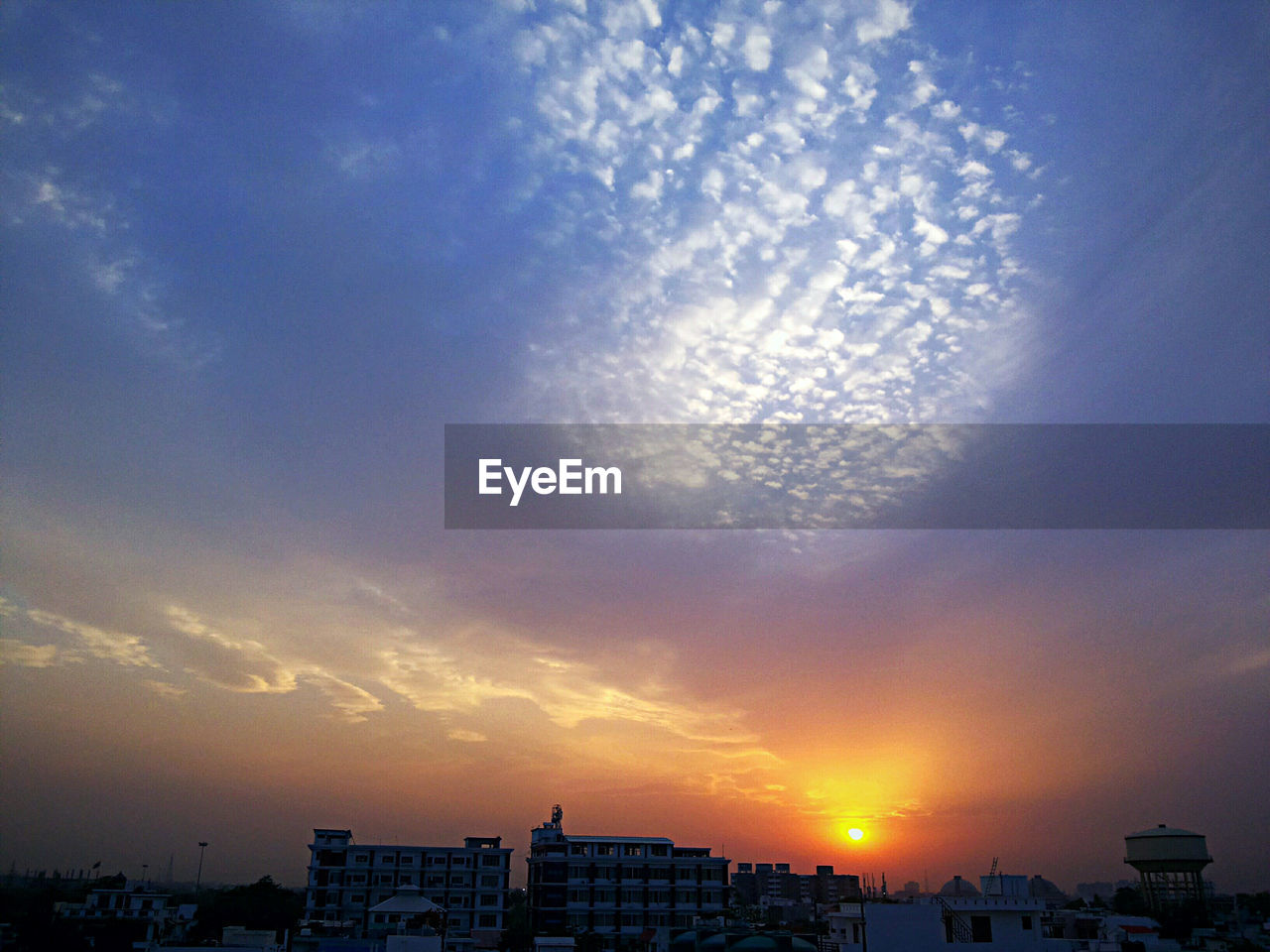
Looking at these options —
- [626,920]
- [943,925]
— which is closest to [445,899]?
[626,920]

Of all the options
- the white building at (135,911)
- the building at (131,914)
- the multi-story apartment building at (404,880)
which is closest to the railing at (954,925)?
the multi-story apartment building at (404,880)

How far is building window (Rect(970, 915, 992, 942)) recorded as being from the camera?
154 ft

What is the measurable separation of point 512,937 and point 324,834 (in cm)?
1995

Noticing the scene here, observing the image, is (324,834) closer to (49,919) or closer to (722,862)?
(49,919)

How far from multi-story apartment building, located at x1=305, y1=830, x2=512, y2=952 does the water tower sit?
220 feet

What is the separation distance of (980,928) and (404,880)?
5217 centimetres

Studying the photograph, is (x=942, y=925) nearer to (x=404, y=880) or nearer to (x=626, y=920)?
(x=626, y=920)

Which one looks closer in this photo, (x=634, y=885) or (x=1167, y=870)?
(x=634, y=885)

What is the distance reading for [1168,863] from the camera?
3440 inches

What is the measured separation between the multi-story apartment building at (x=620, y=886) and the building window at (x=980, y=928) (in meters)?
32.7

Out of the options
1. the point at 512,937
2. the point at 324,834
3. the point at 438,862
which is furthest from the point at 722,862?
the point at 324,834

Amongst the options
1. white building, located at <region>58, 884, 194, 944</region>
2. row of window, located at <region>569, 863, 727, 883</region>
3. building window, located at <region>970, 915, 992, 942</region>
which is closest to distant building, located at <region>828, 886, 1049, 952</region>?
building window, located at <region>970, 915, 992, 942</region>

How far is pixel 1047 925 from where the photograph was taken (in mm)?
54781

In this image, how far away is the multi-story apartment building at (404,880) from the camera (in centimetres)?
7631
